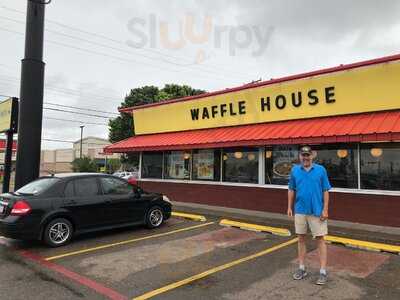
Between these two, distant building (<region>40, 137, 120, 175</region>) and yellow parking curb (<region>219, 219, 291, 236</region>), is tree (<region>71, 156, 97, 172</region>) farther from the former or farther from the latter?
distant building (<region>40, 137, 120, 175</region>)

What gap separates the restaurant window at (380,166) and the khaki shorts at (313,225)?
515 cm

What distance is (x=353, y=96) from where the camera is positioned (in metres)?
10.6

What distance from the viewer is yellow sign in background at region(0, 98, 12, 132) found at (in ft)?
50.8

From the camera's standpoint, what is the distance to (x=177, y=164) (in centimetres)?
1566

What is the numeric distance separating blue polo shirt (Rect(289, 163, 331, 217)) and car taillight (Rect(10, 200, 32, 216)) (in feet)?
16.6

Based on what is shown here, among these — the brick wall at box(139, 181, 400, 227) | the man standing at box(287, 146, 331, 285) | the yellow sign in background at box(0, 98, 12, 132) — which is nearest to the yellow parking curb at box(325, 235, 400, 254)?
the brick wall at box(139, 181, 400, 227)

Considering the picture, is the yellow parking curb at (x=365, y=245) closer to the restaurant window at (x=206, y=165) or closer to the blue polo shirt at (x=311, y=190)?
the blue polo shirt at (x=311, y=190)

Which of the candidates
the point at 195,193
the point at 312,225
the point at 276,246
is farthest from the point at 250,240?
the point at 195,193

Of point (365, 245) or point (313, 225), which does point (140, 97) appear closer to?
point (365, 245)

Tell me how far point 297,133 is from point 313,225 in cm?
543

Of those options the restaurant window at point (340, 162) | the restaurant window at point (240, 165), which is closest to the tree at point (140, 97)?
the restaurant window at point (240, 165)

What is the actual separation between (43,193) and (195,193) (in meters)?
7.38

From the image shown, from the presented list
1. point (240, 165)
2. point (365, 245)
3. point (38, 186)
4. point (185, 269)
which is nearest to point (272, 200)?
point (240, 165)

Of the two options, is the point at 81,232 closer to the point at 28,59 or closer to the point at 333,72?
the point at 28,59
